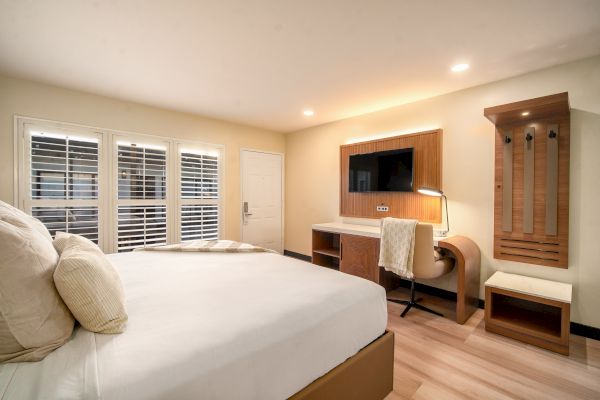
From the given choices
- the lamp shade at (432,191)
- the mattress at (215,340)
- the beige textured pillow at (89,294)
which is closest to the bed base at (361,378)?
the mattress at (215,340)

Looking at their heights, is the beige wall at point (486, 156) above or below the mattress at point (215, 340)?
above

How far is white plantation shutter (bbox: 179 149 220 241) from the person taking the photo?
13.3 feet

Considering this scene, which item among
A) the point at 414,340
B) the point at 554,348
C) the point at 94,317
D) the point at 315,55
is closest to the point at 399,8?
the point at 315,55

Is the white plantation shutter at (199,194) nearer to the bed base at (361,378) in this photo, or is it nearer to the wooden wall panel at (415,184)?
the wooden wall panel at (415,184)

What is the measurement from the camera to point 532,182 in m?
2.60

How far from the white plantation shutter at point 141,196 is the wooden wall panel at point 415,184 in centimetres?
278

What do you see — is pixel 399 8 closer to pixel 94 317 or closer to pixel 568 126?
pixel 568 126

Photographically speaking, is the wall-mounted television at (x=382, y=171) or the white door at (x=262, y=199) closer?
the wall-mounted television at (x=382, y=171)

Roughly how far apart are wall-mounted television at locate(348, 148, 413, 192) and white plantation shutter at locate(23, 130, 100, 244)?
3.42 m

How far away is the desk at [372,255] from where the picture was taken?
2.63 m

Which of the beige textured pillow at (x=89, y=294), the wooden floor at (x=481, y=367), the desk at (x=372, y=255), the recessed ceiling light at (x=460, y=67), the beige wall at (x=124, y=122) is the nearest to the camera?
the beige textured pillow at (x=89, y=294)

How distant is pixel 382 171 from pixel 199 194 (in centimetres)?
274

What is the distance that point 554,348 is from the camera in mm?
2154

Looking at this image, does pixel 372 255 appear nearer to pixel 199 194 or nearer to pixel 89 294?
pixel 199 194
